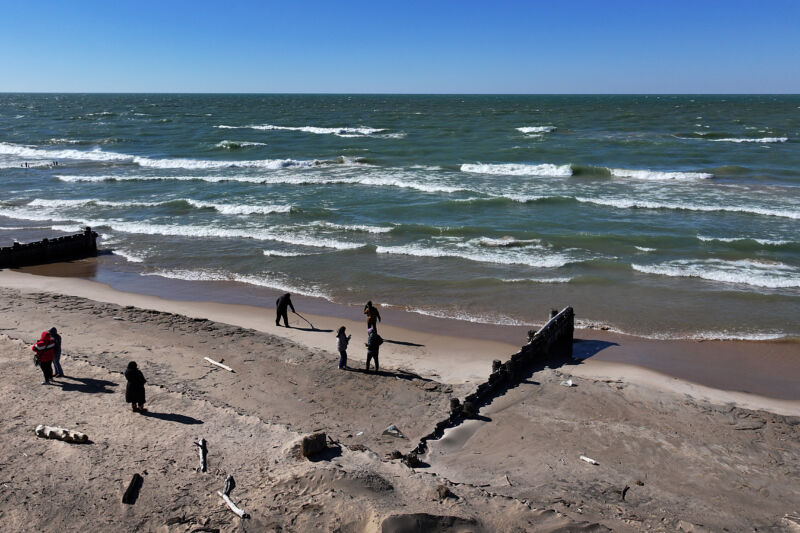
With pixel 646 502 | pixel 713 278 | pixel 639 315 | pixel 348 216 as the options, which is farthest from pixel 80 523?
pixel 348 216

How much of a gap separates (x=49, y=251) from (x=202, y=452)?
56.6 ft

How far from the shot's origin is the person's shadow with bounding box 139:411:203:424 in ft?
33.3

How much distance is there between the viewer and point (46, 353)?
1129 centimetres

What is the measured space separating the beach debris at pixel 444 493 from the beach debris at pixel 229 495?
2420 mm

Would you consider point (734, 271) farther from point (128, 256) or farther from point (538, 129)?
point (538, 129)

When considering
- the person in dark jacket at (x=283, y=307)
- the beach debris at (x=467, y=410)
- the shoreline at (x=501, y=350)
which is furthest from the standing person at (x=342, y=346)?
the person in dark jacket at (x=283, y=307)

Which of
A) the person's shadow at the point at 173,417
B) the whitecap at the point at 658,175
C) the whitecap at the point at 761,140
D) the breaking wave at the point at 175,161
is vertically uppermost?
the whitecap at the point at 761,140

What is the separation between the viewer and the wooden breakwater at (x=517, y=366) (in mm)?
10570

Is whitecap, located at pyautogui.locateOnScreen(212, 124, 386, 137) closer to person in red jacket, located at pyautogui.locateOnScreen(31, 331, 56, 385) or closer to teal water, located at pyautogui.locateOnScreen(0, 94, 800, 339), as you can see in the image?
teal water, located at pyautogui.locateOnScreen(0, 94, 800, 339)

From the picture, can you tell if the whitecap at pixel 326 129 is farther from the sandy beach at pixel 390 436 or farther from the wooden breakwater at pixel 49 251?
the sandy beach at pixel 390 436

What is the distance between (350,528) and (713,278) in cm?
1707

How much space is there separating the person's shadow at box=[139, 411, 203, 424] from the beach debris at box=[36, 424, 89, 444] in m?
1.14

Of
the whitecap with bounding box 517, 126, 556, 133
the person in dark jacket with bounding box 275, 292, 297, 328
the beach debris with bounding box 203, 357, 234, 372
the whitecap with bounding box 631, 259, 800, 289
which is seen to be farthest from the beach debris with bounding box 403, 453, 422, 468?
the whitecap with bounding box 517, 126, 556, 133

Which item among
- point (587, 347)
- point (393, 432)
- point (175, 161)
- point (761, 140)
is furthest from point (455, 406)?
point (761, 140)
